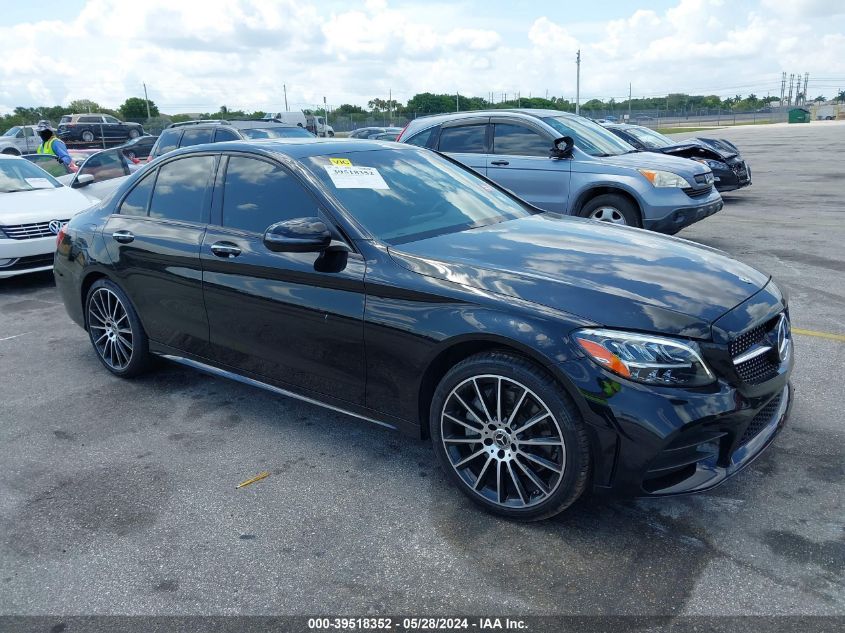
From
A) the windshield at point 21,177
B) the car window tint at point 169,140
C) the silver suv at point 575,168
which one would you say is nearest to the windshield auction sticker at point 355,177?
the silver suv at point 575,168

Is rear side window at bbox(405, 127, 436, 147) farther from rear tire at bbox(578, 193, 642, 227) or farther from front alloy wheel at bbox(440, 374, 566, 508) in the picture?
front alloy wheel at bbox(440, 374, 566, 508)

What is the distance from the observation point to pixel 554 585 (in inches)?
109

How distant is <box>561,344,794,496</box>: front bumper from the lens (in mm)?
2770

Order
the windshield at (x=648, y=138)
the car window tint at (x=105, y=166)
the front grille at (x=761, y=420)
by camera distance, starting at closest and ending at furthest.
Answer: the front grille at (x=761, y=420) < the car window tint at (x=105, y=166) < the windshield at (x=648, y=138)

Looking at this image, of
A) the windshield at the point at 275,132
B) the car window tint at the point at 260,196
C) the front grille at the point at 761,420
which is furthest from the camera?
the windshield at the point at 275,132

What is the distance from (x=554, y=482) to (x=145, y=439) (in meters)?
2.44

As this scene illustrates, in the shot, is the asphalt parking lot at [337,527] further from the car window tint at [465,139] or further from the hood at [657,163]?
the car window tint at [465,139]

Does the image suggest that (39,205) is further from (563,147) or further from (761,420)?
(761,420)

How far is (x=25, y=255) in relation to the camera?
810 centimetres

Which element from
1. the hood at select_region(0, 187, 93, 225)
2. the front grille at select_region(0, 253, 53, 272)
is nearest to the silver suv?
the hood at select_region(0, 187, 93, 225)

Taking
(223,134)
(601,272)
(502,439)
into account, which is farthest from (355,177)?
(223,134)

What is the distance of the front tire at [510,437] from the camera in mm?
2953

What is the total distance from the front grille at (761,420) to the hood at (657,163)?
5.83 m

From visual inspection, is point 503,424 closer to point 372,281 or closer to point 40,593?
point 372,281
